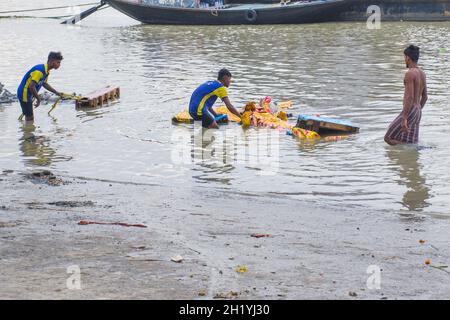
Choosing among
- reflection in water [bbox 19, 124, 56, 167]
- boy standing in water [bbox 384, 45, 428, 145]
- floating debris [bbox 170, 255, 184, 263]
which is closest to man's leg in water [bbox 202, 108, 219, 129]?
reflection in water [bbox 19, 124, 56, 167]

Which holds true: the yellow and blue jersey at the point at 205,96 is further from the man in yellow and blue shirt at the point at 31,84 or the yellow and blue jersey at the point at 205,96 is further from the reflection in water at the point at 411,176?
the reflection in water at the point at 411,176

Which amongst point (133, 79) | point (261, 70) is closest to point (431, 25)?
point (261, 70)

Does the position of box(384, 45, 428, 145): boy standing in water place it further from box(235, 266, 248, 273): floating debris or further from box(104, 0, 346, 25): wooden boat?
box(104, 0, 346, 25): wooden boat

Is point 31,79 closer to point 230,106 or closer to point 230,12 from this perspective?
point 230,106

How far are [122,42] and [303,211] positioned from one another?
81.3 ft

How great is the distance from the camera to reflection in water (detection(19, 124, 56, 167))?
1201 cm

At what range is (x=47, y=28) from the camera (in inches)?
1508

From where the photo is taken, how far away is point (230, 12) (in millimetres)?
38062

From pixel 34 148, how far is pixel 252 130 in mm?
3597

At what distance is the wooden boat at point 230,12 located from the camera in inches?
1468

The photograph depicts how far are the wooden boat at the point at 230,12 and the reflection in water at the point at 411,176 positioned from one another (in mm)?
25880

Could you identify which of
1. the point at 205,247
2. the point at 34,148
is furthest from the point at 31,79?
the point at 205,247

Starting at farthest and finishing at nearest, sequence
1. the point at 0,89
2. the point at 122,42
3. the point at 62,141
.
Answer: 1. the point at 122,42
2. the point at 0,89
3. the point at 62,141
